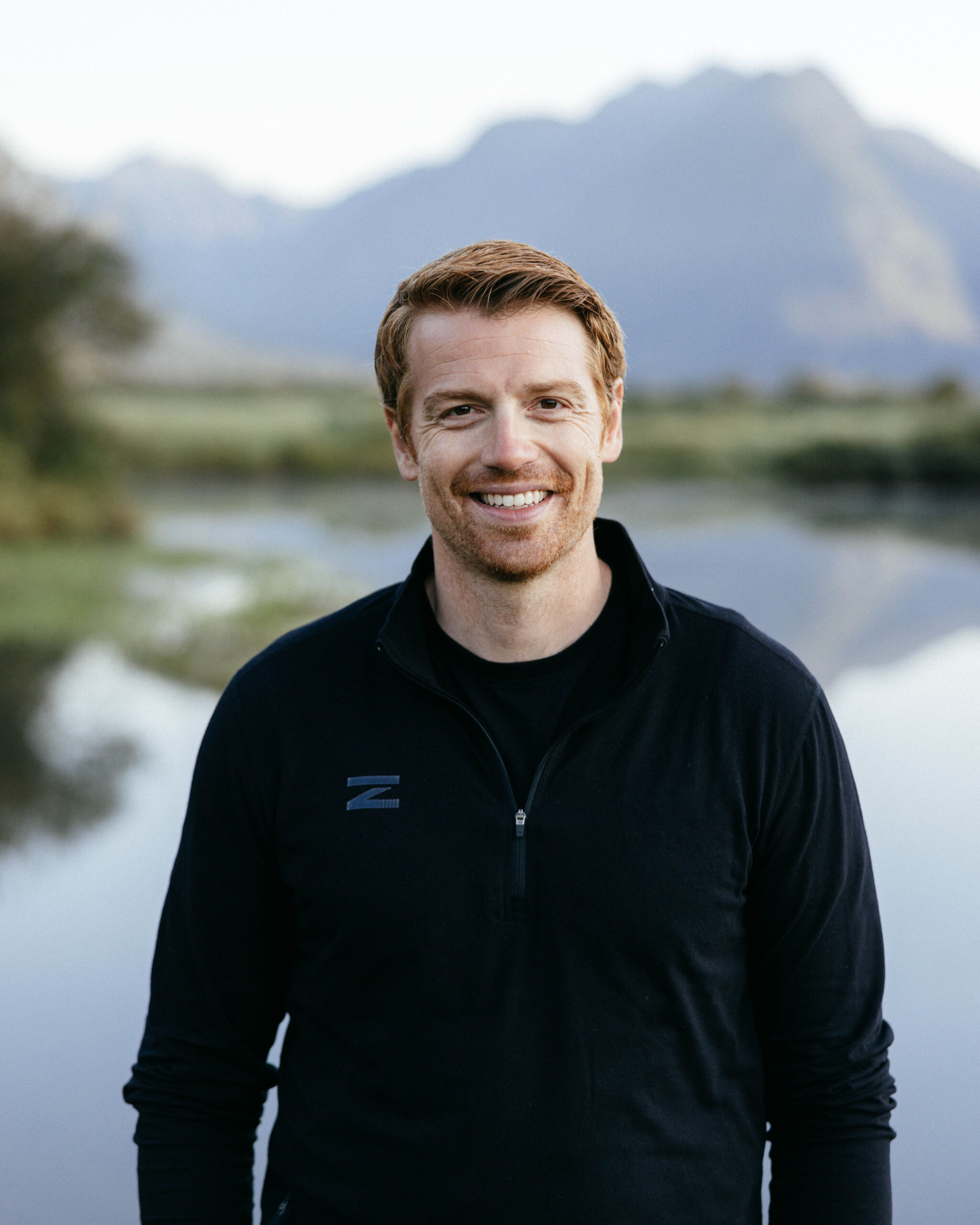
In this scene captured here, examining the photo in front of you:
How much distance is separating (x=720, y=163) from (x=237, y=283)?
1043 cm

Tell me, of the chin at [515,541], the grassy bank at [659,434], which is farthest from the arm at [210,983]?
the grassy bank at [659,434]

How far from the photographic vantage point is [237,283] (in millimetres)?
23969

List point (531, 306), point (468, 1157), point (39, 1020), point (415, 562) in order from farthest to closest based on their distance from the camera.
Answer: point (39, 1020)
point (415, 562)
point (531, 306)
point (468, 1157)

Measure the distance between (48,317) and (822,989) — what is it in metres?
11.3

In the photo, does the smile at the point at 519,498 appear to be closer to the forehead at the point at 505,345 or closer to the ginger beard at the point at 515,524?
the ginger beard at the point at 515,524

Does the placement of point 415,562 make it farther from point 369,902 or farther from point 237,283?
point 237,283

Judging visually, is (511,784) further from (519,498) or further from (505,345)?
(505,345)

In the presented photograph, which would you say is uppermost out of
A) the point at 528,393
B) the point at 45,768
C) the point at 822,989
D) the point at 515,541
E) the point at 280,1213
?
the point at 45,768

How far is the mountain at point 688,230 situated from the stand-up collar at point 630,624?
550 inches

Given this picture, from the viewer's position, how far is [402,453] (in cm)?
128

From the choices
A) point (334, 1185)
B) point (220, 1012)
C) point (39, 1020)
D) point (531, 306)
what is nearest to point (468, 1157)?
point (334, 1185)

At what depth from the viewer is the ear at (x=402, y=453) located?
1.25 metres

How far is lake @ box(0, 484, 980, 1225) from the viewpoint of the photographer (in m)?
2.37

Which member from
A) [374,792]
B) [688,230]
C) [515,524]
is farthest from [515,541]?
[688,230]
